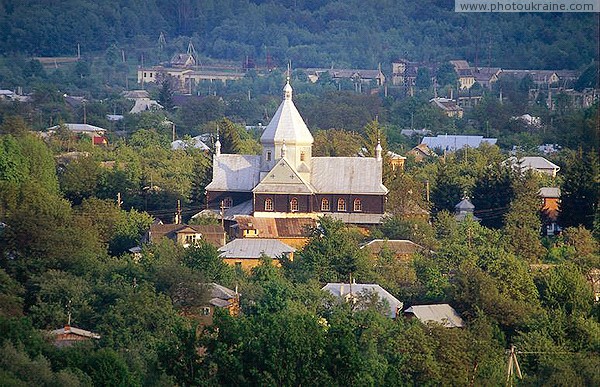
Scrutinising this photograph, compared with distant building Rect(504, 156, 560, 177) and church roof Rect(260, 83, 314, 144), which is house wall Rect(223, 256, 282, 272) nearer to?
church roof Rect(260, 83, 314, 144)

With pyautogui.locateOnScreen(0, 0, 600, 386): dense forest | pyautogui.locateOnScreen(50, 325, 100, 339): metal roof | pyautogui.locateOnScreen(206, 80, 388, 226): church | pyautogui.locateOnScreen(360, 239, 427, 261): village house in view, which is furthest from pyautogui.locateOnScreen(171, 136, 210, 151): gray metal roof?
pyautogui.locateOnScreen(50, 325, 100, 339): metal roof

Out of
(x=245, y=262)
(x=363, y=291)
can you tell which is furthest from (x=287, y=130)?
(x=363, y=291)

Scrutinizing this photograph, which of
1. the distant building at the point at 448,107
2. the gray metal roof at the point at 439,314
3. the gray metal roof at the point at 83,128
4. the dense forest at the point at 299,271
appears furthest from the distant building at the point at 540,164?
the distant building at the point at 448,107

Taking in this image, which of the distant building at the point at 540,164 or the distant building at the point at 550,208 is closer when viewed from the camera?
the distant building at the point at 550,208

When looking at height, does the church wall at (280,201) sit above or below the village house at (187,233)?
above

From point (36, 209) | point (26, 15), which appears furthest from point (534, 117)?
point (26, 15)

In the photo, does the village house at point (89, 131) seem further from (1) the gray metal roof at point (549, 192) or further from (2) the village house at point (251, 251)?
(2) the village house at point (251, 251)

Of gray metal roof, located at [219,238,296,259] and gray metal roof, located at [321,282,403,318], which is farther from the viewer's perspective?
gray metal roof, located at [219,238,296,259]
